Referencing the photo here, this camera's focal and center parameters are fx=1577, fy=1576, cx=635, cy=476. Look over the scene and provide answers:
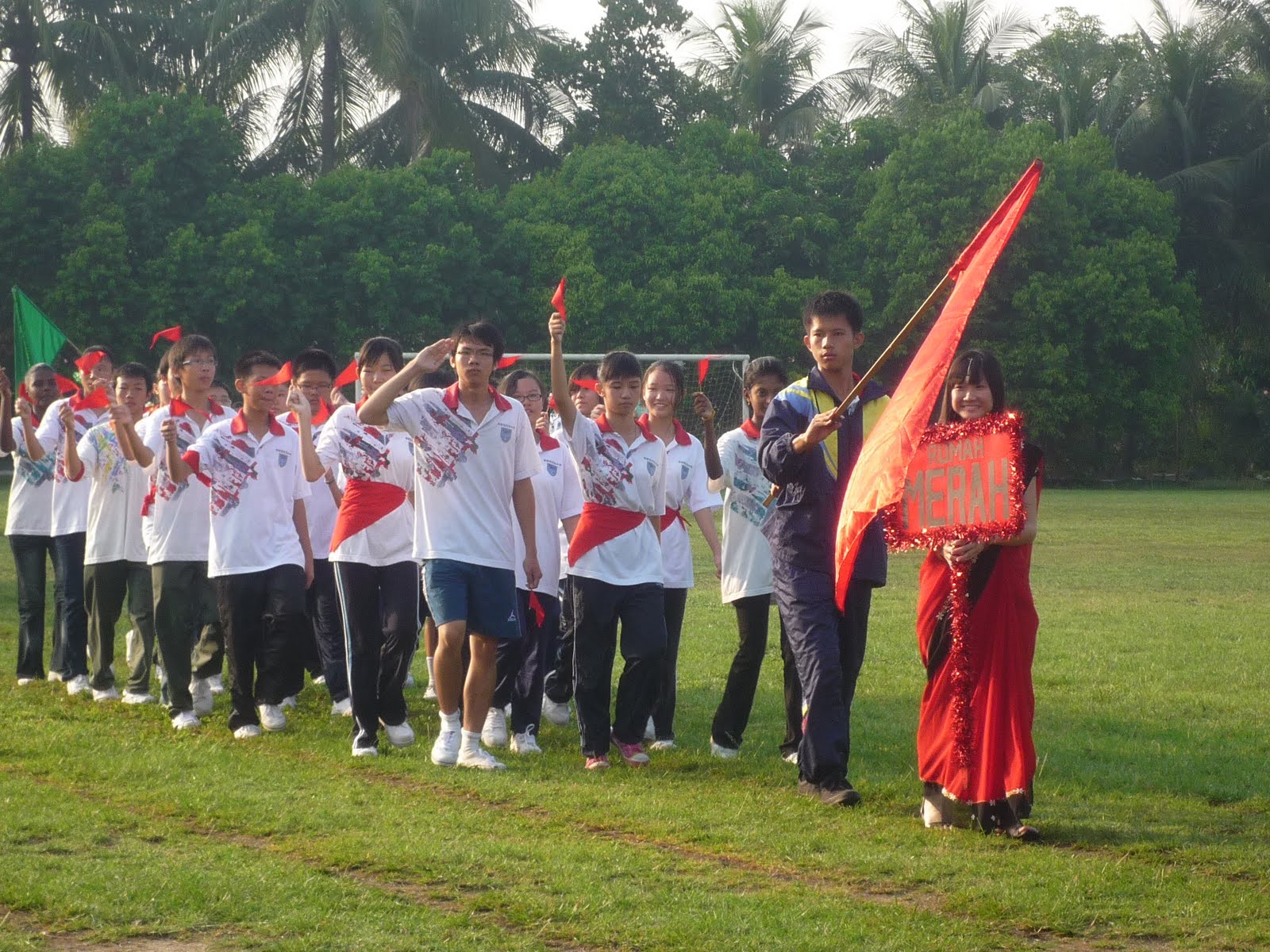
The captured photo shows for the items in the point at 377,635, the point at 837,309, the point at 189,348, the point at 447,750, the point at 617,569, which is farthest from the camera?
the point at 189,348

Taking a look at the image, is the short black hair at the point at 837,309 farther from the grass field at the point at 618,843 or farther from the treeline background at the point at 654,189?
the treeline background at the point at 654,189

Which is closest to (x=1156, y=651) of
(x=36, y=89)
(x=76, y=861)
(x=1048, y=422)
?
(x=76, y=861)

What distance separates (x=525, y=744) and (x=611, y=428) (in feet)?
4.94

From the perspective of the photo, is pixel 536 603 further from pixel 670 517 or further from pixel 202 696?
pixel 202 696

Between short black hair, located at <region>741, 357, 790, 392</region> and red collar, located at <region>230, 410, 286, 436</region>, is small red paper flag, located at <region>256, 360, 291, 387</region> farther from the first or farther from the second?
short black hair, located at <region>741, 357, 790, 392</region>

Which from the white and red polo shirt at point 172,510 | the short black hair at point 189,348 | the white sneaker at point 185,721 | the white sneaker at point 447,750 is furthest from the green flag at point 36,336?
the white sneaker at point 447,750

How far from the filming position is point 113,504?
28.0 ft

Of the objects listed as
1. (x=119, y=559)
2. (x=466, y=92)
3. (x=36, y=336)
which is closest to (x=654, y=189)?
(x=466, y=92)

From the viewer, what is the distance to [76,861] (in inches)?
197

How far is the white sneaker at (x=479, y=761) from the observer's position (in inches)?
262

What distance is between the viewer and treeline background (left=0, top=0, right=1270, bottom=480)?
3284 centimetres

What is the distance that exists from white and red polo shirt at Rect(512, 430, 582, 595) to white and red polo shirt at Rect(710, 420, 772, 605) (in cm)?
83

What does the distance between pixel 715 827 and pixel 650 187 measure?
3187cm

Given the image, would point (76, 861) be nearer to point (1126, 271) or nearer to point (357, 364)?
point (357, 364)
